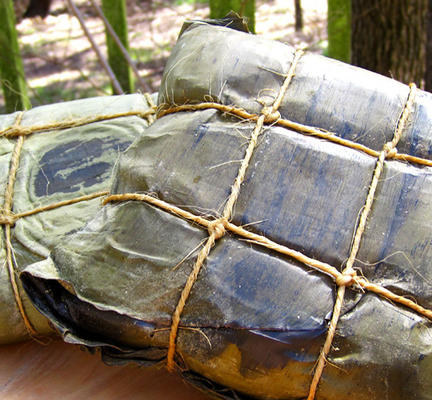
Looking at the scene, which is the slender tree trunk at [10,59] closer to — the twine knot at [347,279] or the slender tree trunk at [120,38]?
the slender tree trunk at [120,38]

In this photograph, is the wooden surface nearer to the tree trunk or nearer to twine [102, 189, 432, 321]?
twine [102, 189, 432, 321]

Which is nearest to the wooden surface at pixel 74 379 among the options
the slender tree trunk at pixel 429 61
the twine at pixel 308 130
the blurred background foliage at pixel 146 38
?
the twine at pixel 308 130

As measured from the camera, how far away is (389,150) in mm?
1406

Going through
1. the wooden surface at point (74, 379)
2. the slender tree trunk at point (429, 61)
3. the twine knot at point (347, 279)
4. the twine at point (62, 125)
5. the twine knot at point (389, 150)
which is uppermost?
the twine knot at point (389, 150)

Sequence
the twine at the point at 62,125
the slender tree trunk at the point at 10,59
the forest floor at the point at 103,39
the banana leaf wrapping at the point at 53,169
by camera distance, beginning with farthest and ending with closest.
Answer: the forest floor at the point at 103,39 → the slender tree trunk at the point at 10,59 → the twine at the point at 62,125 → the banana leaf wrapping at the point at 53,169

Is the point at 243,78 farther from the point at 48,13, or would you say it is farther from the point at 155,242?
the point at 48,13

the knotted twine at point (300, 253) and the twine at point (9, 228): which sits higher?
the knotted twine at point (300, 253)

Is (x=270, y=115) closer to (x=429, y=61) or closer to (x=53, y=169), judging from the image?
(x=53, y=169)

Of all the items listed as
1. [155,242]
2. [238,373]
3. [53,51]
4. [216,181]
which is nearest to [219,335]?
[238,373]

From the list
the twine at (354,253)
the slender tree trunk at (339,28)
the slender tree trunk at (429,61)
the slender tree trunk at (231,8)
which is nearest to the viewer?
the twine at (354,253)

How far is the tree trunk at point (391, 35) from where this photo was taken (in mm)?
3277

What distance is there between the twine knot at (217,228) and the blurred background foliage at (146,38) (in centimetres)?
125

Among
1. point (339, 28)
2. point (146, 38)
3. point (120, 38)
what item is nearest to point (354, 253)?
point (339, 28)

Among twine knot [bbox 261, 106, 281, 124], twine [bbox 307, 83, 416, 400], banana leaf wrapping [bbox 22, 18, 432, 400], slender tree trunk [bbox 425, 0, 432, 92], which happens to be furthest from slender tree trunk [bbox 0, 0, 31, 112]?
slender tree trunk [bbox 425, 0, 432, 92]
